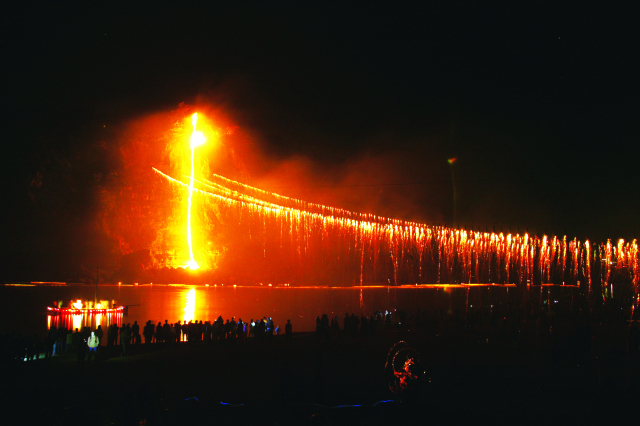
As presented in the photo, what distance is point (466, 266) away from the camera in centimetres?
Answer: 9381

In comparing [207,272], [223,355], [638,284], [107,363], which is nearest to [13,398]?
[107,363]

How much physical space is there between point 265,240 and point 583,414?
2511 inches

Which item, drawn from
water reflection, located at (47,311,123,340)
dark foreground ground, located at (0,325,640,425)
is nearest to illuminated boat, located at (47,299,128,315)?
water reflection, located at (47,311,123,340)

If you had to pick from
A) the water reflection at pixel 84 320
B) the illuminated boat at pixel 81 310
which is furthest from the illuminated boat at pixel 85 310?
the water reflection at pixel 84 320

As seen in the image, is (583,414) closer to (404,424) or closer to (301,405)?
(404,424)

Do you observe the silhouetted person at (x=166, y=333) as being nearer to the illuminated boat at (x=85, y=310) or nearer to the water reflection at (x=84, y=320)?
the water reflection at (x=84, y=320)

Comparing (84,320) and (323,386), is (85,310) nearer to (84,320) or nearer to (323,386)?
(84,320)

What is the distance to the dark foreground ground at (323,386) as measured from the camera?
22.9 feet

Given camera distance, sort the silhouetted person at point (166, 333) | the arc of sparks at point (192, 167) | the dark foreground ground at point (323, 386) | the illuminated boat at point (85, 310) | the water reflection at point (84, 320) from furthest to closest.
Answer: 1. the arc of sparks at point (192, 167)
2. the illuminated boat at point (85, 310)
3. the water reflection at point (84, 320)
4. the silhouetted person at point (166, 333)
5. the dark foreground ground at point (323, 386)

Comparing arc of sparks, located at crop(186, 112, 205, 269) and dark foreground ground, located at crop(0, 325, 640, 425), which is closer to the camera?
dark foreground ground, located at crop(0, 325, 640, 425)

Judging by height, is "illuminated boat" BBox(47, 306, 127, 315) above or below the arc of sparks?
below

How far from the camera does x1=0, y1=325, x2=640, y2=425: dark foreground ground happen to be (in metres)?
6.99

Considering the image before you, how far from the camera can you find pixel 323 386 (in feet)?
28.3

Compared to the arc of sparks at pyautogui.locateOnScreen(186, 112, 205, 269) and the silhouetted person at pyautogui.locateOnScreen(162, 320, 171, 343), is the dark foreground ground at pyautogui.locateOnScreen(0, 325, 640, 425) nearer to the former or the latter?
the silhouetted person at pyautogui.locateOnScreen(162, 320, 171, 343)
